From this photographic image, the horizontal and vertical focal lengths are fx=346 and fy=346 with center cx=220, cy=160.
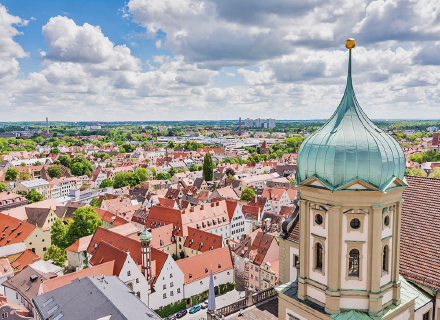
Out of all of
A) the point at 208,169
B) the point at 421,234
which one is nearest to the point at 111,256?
the point at 421,234

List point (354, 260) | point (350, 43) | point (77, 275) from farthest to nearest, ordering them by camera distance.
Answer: point (77, 275), point (350, 43), point (354, 260)

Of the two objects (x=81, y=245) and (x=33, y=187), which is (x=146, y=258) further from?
(x=33, y=187)

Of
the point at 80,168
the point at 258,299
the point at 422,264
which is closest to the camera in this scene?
the point at 422,264

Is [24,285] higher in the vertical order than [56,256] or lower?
higher

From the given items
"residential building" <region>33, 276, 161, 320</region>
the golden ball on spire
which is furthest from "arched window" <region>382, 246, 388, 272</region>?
"residential building" <region>33, 276, 161, 320</region>

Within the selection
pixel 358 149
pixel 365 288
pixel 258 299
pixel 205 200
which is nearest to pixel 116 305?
pixel 258 299

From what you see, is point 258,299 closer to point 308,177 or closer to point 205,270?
point 308,177
